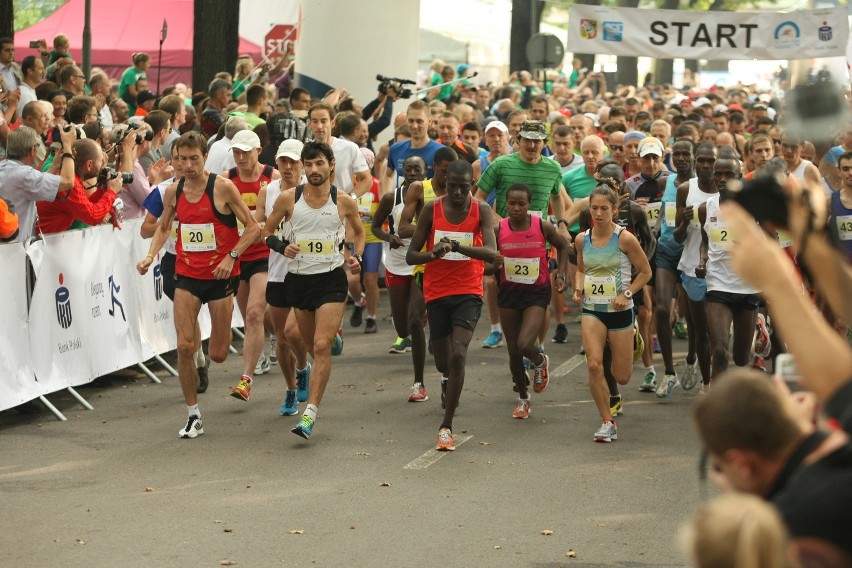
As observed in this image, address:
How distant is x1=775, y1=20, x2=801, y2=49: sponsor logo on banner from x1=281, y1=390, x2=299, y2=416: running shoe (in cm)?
1218

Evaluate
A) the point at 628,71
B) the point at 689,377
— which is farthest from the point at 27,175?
the point at 628,71

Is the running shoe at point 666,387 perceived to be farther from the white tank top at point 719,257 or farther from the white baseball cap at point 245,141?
the white baseball cap at point 245,141

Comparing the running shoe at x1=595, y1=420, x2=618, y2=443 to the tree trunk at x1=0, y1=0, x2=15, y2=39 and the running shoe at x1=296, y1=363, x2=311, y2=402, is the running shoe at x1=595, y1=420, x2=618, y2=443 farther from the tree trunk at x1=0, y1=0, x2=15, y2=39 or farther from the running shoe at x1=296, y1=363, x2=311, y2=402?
the tree trunk at x1=0, y1=0, x2=15, y2=39

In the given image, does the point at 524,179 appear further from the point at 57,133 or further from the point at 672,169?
the point at 57,133

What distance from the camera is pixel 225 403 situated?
11.4m

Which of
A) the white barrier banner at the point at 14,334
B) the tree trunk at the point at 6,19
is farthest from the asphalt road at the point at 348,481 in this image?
the tree trunk at the point at 6,19

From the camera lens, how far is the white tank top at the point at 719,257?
10.5 m

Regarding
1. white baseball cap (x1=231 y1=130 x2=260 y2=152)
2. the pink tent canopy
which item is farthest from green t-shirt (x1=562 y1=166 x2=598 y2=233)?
the pink tent canopy

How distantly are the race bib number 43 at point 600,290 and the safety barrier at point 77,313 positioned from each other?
3.89 m

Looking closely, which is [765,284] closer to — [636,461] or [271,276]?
[636,461]

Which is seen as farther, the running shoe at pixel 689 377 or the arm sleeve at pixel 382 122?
the arm sleeve at pixel 382 122

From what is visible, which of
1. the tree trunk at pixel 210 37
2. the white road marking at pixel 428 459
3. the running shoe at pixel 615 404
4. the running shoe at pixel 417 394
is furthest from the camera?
the tree trunk at pixel 210 37

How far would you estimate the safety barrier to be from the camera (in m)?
10.4

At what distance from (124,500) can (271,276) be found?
9.00ft
